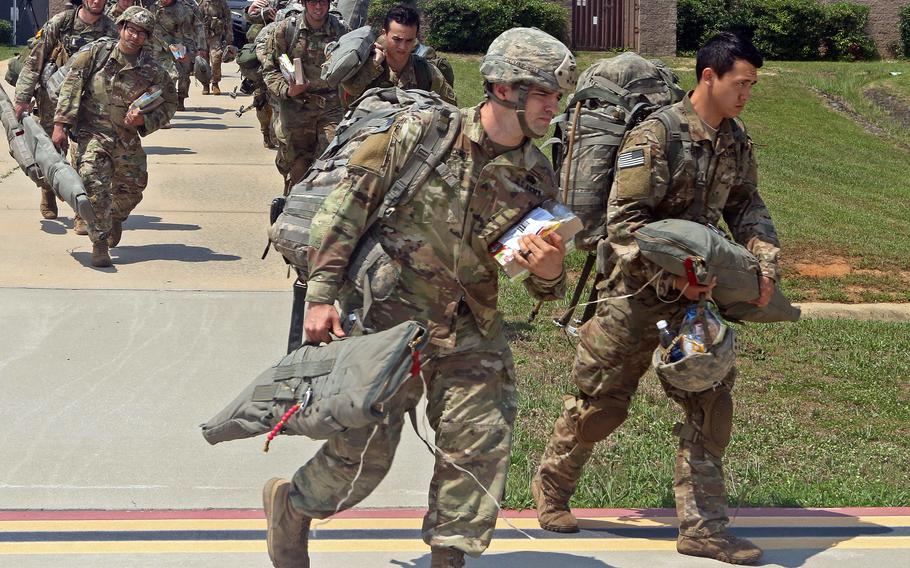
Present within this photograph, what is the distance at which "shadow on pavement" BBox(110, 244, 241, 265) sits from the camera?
10727 mm

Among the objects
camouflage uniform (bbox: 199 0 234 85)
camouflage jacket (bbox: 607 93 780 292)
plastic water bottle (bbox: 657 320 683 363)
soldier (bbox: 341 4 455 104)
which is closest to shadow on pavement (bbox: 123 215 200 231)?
soldier (bbox: 341 4 455 104)

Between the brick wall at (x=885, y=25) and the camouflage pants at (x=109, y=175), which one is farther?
the brick wall at (x=885, y=25)

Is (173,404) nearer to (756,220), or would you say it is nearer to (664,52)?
(756,220)

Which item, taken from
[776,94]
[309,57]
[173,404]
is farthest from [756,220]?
[776,94]

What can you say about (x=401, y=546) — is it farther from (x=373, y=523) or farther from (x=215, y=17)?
(x=215, y=17)

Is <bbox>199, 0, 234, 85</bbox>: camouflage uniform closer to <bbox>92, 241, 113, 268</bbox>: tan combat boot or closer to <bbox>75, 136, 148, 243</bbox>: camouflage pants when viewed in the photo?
<bbox>75, 136, 148, 243</bbox>: camouflage pants

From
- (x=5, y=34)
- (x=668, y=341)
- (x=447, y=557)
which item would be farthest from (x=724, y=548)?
(x=5, y=34)

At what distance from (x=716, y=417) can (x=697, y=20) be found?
28.1m

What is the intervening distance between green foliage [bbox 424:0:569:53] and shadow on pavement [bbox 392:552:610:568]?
24299 mm

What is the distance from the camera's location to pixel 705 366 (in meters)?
4.95

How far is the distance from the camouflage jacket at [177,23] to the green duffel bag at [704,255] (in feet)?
43.7

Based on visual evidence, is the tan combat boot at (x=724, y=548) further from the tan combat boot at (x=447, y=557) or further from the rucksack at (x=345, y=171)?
the rucksack at (x=345, y=171)

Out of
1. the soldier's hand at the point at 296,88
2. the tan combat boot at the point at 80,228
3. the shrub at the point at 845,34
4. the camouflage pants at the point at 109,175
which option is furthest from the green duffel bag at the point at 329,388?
the shrub at the point at 845,34

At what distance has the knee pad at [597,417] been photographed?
216 inches
